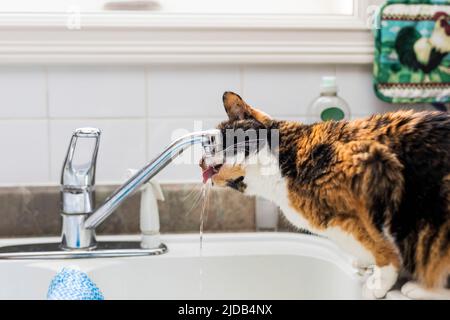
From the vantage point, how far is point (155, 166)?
0.79 m

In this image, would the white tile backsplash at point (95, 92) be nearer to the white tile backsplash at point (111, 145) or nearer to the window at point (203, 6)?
the white tile backsplash at point (111, 145)

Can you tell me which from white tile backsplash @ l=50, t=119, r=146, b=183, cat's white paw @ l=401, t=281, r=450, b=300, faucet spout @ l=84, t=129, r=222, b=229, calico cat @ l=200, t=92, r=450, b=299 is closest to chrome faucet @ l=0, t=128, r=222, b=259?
faucet spout @ l=84, t=129, r=222, b=229

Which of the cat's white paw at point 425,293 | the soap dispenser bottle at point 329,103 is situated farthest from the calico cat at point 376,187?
the soap dispenser bottle at point 329,103

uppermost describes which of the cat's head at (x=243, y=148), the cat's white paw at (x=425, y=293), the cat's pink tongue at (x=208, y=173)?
the cat's head at (x=243, y=148)

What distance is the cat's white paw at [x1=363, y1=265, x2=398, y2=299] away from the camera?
0.61 meters

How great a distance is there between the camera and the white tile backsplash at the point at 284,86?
0.97m

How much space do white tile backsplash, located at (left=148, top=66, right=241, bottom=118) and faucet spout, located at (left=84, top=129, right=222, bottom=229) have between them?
193 millimetres

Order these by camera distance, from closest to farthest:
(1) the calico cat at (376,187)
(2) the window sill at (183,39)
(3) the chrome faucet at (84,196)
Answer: (1) the calico cat at (376,187)
(3) the chrome faucet at (84,196)
(2) the window sill at (183,39)

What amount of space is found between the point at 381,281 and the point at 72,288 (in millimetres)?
369

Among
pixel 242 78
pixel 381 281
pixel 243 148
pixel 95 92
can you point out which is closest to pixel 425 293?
pixel 381 281

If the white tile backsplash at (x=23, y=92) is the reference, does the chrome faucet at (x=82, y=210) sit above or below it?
below

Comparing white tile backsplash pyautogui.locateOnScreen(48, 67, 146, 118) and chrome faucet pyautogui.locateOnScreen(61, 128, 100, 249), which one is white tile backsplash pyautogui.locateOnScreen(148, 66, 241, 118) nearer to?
white tile backsplash pyautogui.locateOnScreen(48, 67, 146, 118)

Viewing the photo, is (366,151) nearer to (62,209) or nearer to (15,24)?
(62,209)

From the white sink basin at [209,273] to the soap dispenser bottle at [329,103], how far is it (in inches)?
8.7
